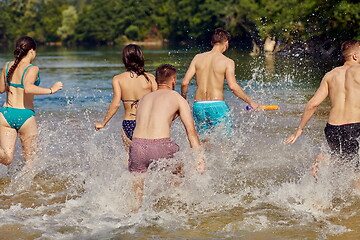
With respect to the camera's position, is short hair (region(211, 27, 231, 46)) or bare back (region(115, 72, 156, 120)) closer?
bare back (region(115, 72, 156, 120))

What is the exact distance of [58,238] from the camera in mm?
5293

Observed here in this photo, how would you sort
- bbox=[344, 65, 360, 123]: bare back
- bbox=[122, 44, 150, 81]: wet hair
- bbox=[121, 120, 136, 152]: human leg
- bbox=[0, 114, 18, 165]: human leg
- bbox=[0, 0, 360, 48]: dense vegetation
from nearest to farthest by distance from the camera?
bbox=[344, 65, 360, 123]: bare back
bbox=[122, 44, 150, 81]: wet hair
bbox=[121, 120, 136, 152]: human leg
bbox=[0, 114, 18, 165]: human leg
bbox=[0, 0, 360, 48]: dense vegetation

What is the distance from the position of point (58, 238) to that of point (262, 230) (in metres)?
1.94

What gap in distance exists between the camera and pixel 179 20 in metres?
91.3

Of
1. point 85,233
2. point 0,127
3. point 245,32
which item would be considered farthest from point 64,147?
point 245,32

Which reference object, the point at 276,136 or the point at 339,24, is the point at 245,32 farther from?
the point at 276,136

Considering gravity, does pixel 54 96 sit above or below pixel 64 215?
above

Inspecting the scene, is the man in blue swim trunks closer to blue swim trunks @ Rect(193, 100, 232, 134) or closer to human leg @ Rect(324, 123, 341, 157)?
blue swim trunks @ Rect(193, 100, 232, 134)

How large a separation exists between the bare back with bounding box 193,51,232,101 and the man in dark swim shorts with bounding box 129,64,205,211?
1.80 meters

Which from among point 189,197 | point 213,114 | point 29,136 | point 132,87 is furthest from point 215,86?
point 29,136

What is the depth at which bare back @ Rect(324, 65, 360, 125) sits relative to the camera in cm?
593

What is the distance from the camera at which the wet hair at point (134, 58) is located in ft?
20.3

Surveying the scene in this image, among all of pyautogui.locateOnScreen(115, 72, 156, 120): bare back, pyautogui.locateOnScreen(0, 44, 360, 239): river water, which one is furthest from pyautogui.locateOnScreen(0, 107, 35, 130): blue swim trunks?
pyautogui.locateOnScreen(115, 72, 156, 120): bare back

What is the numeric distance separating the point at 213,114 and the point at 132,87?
4.42 feet
